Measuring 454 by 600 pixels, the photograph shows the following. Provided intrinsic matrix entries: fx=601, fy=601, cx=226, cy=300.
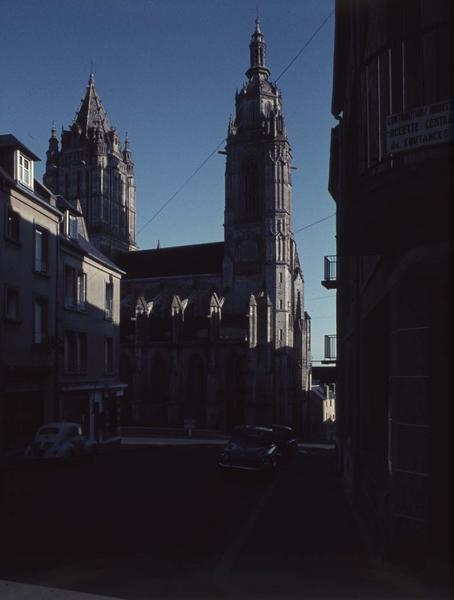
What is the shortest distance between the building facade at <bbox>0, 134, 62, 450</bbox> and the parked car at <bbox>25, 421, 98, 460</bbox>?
173cm

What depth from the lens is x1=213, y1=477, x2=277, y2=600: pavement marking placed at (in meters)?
7.39

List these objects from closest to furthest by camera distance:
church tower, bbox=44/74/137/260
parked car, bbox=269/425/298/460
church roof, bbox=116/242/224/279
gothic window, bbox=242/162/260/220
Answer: parked car, bbox=269/425/298/460 → gothic window, bbox=242/162/260/220 → church roof, bbox=116/242/224/279 → church tower, bbox=44/74/137/260

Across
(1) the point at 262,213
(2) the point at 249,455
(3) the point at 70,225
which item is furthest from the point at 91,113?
(2) the point at 249,455

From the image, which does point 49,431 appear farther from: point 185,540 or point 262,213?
point 262,213

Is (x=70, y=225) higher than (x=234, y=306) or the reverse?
higher

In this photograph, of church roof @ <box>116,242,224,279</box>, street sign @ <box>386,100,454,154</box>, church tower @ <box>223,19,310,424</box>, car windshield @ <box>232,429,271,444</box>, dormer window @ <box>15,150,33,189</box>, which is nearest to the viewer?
street sign @ <box>386,100,454,154</box>

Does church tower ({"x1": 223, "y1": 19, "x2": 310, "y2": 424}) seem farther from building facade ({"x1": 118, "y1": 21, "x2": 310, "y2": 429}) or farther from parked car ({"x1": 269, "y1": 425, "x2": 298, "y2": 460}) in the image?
parked car ({"x1": 269, "y1": 425, "x2": 298, "y2": 460})

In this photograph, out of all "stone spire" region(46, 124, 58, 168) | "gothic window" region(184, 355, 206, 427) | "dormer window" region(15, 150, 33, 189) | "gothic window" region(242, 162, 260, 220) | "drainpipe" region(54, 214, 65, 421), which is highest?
"stone spire" region(46, 124, 58, 168)

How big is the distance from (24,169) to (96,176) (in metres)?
59.6

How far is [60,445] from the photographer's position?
2020cm

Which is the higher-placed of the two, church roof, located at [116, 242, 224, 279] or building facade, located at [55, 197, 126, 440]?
church roof, located at [116, 242, 224, 279]

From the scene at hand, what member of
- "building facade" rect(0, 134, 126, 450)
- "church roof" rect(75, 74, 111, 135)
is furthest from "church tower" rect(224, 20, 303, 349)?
"building facade" rect(0, 134, 126, 450)

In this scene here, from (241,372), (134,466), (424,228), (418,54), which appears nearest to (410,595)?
(424,228)

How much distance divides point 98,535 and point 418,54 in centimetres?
880
